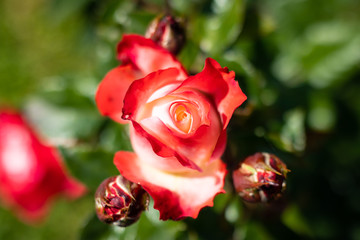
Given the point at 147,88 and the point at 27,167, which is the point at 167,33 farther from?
the point at 27,167

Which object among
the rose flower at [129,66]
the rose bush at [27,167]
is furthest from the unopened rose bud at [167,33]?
the rose bush at [27,167]

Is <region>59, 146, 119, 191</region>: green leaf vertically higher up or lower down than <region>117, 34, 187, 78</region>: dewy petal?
lower down

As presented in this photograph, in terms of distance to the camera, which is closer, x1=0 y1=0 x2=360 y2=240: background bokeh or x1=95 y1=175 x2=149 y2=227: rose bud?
x1=95 y1=175 x2=149 y2=227: rose bud

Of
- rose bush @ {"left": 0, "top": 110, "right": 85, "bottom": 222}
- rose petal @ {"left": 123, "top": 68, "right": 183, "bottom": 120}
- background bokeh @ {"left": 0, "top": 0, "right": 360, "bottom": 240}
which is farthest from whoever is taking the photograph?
rose bush @ {"left": 0, "top": 110, "right": 85, "bottom": 222}

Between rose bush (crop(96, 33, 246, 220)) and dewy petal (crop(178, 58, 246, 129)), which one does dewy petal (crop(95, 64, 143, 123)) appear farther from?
dewy petal (crop(178, 58, 246, 129))

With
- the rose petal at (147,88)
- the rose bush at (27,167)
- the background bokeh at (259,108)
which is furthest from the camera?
the rose bush at (27,167)

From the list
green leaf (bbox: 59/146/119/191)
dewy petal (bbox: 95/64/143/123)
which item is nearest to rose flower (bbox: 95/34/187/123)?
dewy petal (bbox: 95/64/143/123)

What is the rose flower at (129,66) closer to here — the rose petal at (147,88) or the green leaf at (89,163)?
the rose petal at (147,88)
